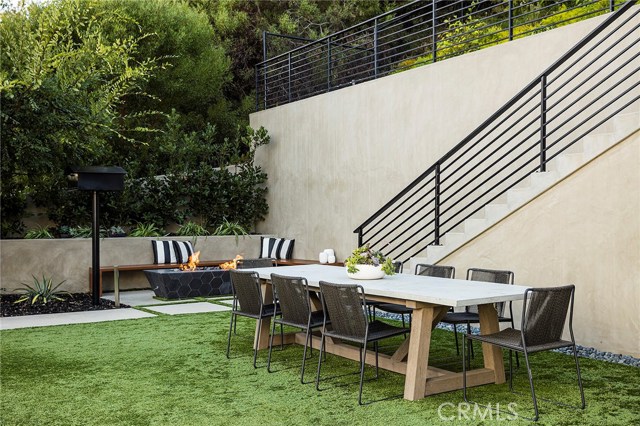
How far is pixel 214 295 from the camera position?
10.9 m

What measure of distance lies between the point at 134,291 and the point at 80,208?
1779mm

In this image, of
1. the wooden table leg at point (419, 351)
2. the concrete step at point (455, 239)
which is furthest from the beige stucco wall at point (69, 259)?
the wooden table leg at point (419, 351)

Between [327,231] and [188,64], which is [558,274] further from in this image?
[188,64]

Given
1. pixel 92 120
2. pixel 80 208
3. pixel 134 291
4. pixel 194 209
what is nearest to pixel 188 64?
pixel 194 209

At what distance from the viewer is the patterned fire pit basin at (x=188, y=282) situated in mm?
10477

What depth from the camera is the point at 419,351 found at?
16.0 feet

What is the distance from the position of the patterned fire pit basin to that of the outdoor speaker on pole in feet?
3.40

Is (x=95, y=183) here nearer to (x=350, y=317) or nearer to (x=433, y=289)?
(x=350, y=317)

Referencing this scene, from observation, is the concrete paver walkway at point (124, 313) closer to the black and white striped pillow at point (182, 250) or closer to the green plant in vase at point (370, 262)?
the black and white striped pillow at point (182, 250)

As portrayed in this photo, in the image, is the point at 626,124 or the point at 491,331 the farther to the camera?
the point at 626,124

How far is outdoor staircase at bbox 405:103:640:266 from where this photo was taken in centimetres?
609

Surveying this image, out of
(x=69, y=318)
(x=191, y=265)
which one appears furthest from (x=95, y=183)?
(x=191, y=265)

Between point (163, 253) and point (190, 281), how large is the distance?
1493 mm

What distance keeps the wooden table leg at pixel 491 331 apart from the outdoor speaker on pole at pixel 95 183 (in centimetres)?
607
